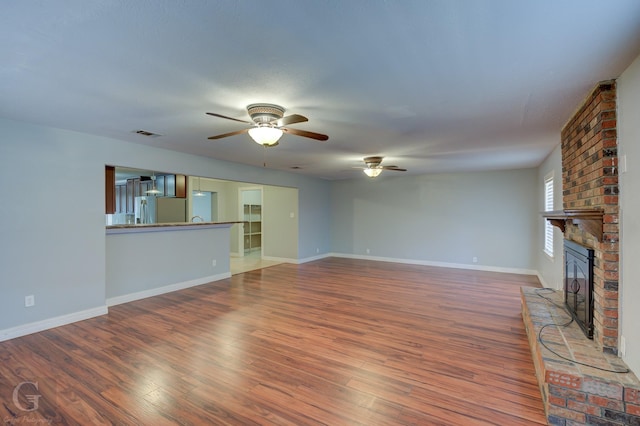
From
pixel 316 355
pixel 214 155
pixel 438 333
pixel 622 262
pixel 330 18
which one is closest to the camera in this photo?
pixel 330 18

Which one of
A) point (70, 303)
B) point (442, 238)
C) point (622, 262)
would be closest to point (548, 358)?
point (622, 262)

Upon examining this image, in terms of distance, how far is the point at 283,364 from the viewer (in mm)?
2703

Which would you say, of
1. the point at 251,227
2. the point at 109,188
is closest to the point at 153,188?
the point at 109,188

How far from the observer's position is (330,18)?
1506 mm

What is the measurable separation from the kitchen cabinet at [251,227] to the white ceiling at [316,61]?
6289 mm

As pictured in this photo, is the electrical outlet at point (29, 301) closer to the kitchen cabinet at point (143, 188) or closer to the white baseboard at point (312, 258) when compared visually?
the kitchen cabinet at point (143, 188)

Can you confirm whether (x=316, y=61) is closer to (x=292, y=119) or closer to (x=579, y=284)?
(x=292, y=119)

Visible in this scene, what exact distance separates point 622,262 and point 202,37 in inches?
118

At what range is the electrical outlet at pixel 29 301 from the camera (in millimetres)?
3378

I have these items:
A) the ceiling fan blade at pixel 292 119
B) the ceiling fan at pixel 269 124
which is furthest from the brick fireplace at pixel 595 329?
the ceiling fan blade at pixel 292 119

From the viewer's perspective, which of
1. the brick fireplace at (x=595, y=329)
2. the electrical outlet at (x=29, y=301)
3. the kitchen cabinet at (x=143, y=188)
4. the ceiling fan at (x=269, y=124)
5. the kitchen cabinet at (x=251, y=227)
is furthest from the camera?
the kitchen cabinet at (x=251, y=227)

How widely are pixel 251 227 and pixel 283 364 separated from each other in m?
7.47

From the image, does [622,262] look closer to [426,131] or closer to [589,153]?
[589,153]

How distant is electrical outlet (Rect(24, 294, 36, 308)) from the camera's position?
3378 mm
